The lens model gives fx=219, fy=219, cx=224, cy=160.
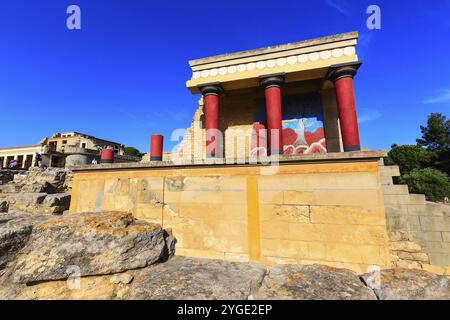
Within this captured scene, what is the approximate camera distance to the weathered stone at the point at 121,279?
3738 mm

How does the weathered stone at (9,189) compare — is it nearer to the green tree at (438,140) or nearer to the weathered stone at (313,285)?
the weathered stone at (313,285)

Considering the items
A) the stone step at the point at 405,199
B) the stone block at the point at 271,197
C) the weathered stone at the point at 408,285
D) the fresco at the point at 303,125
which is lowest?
the weathered stone at the point at 408,285

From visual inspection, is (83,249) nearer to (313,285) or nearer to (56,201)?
(313,285)

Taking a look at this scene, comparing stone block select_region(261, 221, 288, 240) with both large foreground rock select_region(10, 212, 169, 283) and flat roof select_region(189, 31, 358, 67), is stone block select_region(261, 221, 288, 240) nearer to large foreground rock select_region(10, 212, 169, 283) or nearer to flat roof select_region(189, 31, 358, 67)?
large foreground rock select_region(10, 212, 169, 283)

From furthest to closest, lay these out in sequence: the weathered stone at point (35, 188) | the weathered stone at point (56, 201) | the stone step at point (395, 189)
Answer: the weathered stone at point (35, 188) < the weathered stone at point (56, 201) < the stone step at point (395, 189)

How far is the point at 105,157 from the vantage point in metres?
6.71

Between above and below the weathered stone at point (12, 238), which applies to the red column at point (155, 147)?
above

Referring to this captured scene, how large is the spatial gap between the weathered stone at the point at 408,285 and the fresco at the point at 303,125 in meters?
6.02

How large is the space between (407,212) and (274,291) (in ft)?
13.8

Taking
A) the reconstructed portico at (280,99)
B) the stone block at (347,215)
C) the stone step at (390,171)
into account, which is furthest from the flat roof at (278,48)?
the stone block at (347,215)

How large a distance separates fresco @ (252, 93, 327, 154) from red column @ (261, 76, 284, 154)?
64.7 inches

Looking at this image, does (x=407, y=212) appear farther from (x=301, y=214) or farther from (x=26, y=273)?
(x=26, y=273)

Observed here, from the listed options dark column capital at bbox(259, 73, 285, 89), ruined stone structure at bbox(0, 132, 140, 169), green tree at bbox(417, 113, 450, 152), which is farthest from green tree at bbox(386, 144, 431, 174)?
ruined stone structure at bbox(0, 132, 140, 169)

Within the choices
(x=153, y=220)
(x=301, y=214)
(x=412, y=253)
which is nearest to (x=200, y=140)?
(x=153, y=220)
